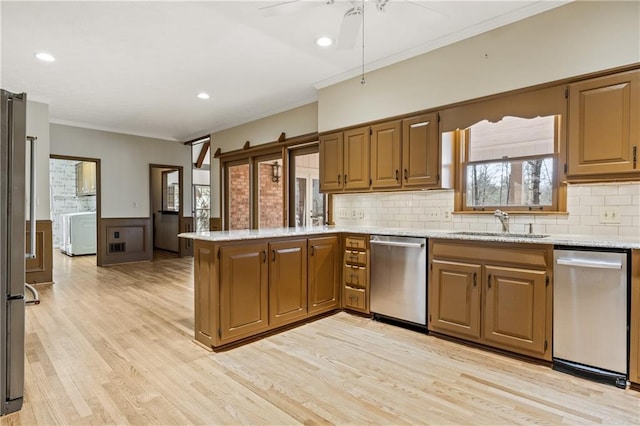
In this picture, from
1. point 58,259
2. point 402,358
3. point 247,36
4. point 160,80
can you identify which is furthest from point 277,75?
point 58,259

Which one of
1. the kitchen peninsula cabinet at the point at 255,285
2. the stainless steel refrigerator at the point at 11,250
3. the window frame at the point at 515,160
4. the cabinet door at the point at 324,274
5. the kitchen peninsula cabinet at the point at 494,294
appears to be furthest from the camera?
the cabinet door at the point at 324,274

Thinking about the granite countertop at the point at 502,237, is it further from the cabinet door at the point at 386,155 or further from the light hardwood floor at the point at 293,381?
the light hardwood floor at the point at 293,381

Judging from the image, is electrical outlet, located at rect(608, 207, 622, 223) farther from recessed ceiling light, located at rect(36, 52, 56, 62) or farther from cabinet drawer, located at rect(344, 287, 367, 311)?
recessed ceiling light, located at rect(36, 52, 56, 62)

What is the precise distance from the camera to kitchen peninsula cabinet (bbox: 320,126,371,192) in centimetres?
399

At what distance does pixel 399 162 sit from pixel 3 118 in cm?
310

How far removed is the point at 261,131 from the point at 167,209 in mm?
4252

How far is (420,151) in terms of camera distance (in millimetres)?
3514

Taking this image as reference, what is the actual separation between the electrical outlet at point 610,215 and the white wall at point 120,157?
7576mm

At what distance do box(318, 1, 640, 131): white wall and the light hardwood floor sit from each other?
2238 millimetres

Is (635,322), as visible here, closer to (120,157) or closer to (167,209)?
(120,157)

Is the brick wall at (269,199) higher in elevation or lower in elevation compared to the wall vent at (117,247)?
higher

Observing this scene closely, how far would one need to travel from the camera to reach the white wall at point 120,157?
21.2ft

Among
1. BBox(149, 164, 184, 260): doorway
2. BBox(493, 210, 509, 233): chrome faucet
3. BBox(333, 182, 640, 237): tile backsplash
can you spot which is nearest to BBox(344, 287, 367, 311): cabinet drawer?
BBox(333, 182, 640, 237): tile backsplash

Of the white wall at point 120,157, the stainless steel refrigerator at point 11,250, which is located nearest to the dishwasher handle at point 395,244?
the stainless steel refrigerator at point 11,250
